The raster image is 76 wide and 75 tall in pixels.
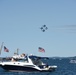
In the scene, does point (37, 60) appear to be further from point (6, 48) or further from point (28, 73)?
point (6, 48)

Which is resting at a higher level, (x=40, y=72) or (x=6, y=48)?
(x=6, y=48)

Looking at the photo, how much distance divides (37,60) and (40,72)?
3762mm

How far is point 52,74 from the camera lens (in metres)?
95.0

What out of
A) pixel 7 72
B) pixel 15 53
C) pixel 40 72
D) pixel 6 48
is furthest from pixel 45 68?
pixel 15 53

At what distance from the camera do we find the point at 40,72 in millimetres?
99250

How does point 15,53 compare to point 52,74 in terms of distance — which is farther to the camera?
point 15,53

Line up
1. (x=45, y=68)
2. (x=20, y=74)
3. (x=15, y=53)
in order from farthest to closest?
(x=15, y=53)
(x=45, y=68)
(x=20, y=74)

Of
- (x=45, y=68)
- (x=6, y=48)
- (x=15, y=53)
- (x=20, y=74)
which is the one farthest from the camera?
(x=15, y=53)

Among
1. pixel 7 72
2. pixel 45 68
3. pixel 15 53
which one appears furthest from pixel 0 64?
pixel 15 53

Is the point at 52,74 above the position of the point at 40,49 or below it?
below

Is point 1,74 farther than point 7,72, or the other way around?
point 7,72

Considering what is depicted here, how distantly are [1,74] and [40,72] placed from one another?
29.9ft

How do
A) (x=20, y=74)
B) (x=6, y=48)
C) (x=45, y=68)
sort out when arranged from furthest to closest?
(x=6, y=48) → (x=45, y=68) → (x=20, y=74)

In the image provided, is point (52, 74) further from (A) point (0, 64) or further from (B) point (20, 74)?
(A) point (0, 64)
